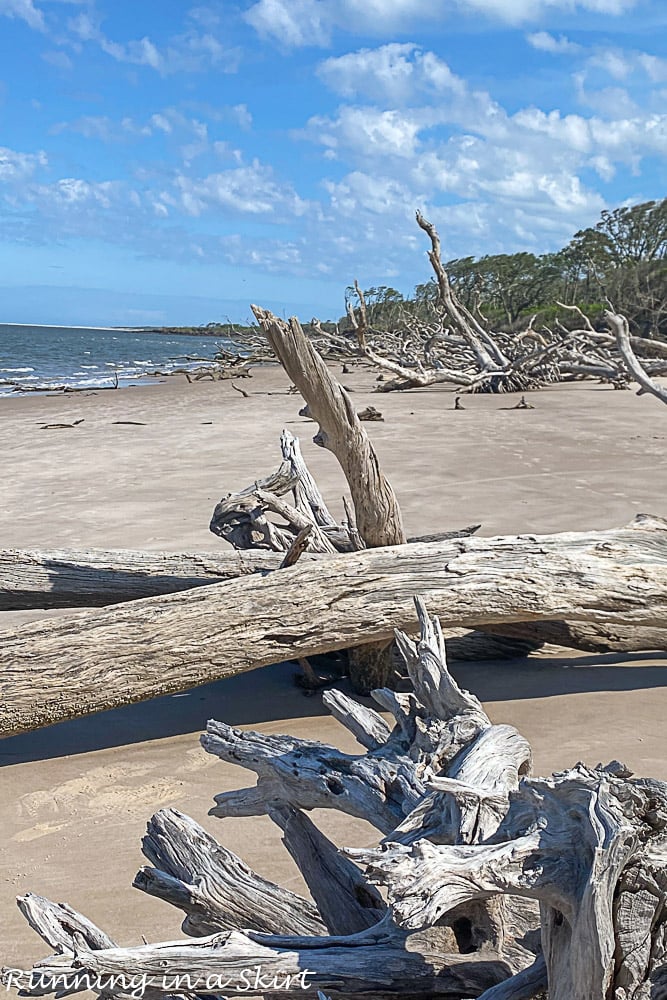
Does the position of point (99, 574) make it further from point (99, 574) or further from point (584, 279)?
point (584, 279)

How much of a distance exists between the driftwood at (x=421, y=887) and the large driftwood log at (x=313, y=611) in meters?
1.47

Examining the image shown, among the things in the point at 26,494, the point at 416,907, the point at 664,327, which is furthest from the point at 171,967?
the point at 664,327

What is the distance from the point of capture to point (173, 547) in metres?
6.56

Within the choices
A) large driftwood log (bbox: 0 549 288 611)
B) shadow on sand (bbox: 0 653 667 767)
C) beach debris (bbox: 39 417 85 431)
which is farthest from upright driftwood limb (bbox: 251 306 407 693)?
beach debris (bbox: 39 417 85 431)

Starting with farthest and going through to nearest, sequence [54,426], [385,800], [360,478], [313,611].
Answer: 1. [54,426]
2. [360,478]
3. [313,611]
4. [385,800]

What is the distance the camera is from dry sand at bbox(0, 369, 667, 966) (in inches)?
118

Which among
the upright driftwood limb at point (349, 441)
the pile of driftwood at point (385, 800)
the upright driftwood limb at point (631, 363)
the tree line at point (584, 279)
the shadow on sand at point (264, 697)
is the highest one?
the tree line at point (584, 279)

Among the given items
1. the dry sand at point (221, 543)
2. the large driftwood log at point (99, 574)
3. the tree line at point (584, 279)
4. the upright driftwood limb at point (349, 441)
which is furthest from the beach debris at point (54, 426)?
the tree line at point (584, 279)

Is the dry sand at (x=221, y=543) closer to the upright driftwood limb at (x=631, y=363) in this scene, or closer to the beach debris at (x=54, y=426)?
the beach debris at (x=54, y=426)

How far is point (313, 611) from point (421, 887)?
2.47 meters

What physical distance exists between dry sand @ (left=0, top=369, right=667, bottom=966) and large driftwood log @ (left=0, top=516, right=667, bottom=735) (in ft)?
1.15

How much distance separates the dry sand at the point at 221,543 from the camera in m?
2.99

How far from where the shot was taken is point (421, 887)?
1.35m

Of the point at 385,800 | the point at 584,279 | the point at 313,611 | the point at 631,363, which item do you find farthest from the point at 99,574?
the point at 584,279
